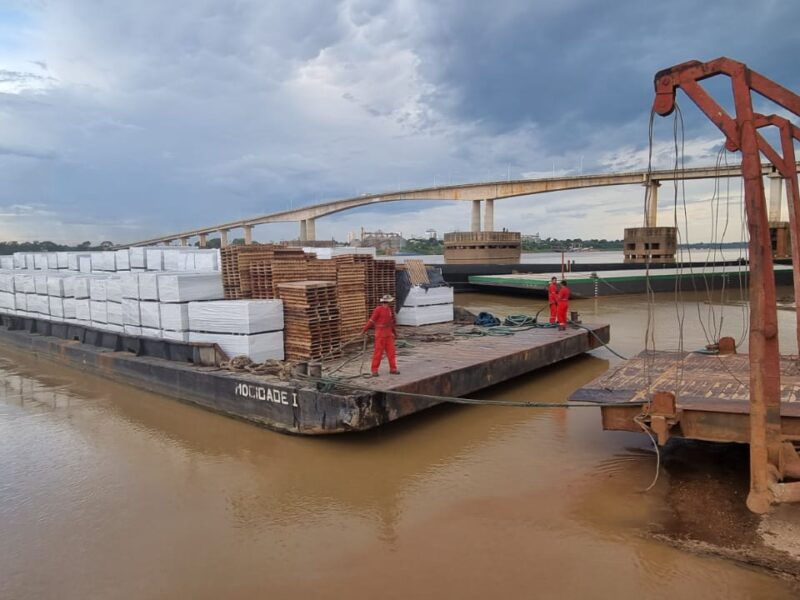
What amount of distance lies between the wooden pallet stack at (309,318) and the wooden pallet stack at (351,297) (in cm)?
119

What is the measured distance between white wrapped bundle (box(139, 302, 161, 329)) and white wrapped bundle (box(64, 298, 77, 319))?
→ 12.0ft

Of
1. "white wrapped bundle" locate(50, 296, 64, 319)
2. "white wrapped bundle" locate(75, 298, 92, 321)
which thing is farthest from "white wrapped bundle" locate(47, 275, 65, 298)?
"white wrapped bundle" locate(75, 298, 92, 321)

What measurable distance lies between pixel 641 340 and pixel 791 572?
40.4 ft

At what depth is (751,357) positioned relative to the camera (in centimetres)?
471

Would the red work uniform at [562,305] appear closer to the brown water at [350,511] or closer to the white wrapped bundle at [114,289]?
the brown water at [350,511]

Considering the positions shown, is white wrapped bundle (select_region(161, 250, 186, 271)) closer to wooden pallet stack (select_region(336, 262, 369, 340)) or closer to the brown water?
wooden pallet stack (select_region(336, 262, 369, 340))

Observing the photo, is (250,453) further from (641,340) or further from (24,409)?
(641,340)

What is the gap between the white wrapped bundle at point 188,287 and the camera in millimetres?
9703

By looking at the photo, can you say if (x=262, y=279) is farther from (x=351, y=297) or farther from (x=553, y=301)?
(x=553, y=301)

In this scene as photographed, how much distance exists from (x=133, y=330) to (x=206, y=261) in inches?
102

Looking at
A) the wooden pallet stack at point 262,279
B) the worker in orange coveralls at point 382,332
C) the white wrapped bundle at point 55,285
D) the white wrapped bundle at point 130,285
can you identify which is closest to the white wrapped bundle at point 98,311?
the white wrapped bundle at point 130,285

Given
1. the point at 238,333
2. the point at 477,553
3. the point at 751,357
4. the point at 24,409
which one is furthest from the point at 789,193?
the point at 24,409

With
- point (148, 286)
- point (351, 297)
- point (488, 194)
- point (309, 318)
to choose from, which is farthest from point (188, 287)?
point (488, 194)

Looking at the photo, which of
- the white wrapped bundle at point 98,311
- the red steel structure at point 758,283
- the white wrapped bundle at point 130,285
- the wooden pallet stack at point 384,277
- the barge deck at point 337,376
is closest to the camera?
the red steel structure at point 758,283
